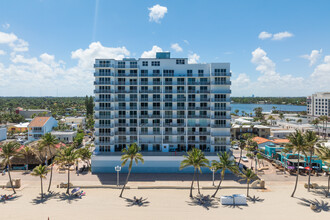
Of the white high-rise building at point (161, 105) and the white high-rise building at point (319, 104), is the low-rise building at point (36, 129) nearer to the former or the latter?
the white high-rise building at point (161, 105)

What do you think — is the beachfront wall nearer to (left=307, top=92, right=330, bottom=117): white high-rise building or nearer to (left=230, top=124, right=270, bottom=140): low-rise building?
(left=230, top=124, right=270, bottom=140): low-rise building

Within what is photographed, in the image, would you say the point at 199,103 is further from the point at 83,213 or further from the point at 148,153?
the point at 83,213

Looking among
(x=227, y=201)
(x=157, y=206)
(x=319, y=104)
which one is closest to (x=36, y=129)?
(x=157, y=206)

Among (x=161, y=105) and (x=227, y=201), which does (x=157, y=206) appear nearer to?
(x=227, y=201)

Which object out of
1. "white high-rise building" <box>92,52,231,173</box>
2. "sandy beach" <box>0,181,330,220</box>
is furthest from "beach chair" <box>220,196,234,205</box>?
"white high-rise building" <box>92,52,231,173</box>

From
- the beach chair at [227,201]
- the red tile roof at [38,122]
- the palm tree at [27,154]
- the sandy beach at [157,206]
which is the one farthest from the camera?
the red tile roof at [38,122]

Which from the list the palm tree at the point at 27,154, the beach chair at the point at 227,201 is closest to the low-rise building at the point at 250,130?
the beach chair at the point at 227,201
